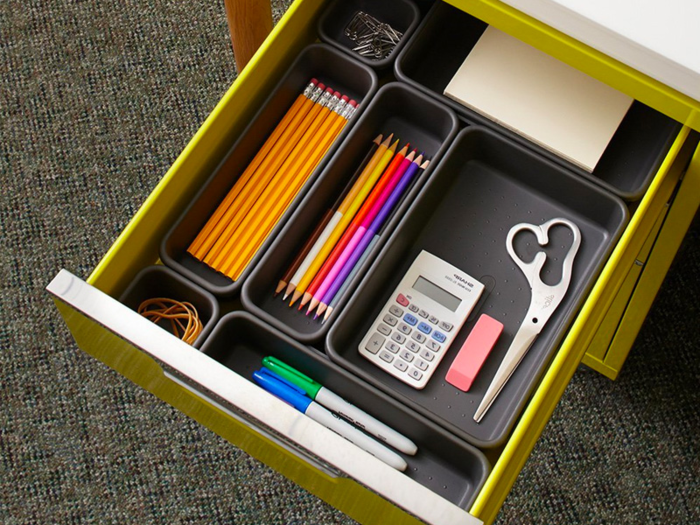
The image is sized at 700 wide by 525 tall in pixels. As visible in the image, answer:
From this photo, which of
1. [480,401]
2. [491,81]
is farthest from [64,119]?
[480,401]

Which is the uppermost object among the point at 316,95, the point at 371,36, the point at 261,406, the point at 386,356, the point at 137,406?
the point at 371,36

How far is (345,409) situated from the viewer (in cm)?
89

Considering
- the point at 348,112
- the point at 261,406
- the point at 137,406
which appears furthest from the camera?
the point at 137,406

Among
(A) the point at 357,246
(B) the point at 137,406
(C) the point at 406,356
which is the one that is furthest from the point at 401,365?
(B) the point at 137,406

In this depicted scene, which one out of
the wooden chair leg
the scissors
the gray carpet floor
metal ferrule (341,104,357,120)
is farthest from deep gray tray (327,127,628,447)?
the gray carpet floor

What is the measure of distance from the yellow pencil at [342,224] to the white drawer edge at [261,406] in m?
0.20

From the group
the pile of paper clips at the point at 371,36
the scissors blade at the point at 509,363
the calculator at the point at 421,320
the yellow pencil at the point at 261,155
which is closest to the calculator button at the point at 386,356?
the calculator at the point at 421,320

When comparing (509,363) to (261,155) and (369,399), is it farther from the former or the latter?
(261,155)

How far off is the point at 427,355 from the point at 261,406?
0.23 meters

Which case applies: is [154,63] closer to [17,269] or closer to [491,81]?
[17,269]

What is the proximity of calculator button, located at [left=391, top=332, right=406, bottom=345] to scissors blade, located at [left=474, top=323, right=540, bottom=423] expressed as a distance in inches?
3.9

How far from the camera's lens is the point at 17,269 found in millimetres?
1438

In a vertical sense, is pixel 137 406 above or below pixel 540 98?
below

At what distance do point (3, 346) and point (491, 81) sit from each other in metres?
0.88
